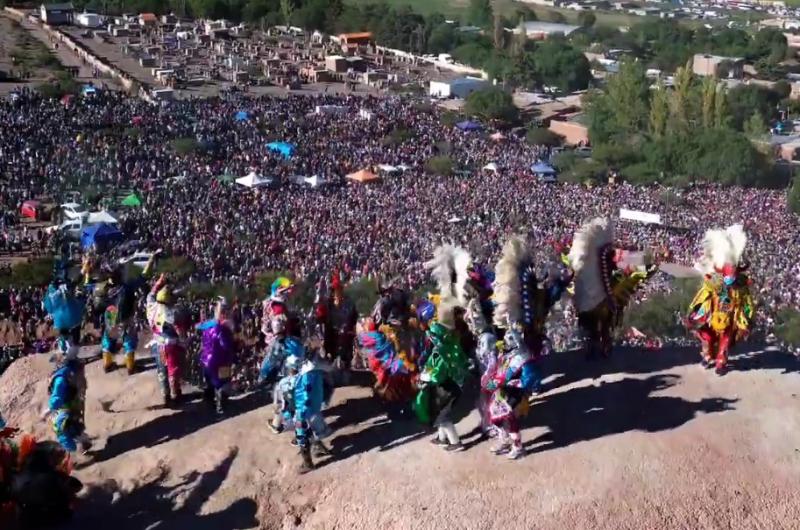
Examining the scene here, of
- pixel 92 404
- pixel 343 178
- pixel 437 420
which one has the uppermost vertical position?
pixel 437 420

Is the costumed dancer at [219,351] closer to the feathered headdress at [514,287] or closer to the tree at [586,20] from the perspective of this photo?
the feathered headdress at [514,287]

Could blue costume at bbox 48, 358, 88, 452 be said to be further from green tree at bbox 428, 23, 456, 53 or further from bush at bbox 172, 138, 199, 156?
green tree at bbox 428, 23, 456, 53

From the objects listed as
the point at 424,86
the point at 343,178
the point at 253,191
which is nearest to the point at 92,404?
the point at 253,191

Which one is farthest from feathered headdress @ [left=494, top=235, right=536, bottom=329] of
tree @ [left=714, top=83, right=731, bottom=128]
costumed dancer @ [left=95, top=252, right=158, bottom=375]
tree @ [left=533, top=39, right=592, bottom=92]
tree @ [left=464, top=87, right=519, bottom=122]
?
tree @ [left=533, top=39, right=592, bottom=92]

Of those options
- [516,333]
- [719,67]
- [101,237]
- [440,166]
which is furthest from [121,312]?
[719,67]

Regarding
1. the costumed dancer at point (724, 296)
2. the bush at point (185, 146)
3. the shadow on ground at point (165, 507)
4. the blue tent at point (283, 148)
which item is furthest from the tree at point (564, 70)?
the shadow on ground at point (165, 507)

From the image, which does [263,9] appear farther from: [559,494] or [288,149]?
[559,494]
